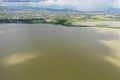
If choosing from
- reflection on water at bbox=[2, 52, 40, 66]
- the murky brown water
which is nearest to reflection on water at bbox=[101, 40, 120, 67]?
the murky brown water

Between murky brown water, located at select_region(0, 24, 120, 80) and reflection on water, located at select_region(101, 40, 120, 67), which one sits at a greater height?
murky brown water, located at select_region(0, 24, 120, 80)

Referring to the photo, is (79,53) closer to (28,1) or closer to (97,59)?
(97,59)

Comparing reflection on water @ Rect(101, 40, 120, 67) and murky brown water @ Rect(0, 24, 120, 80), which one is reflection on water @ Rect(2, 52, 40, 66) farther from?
reflection on water @ Rect(101, 40, 120, 67)

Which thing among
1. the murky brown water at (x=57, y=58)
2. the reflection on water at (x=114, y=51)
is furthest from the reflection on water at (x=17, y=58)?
the reflection on water at (x=114, y=51)

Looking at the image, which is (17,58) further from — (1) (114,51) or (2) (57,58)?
(1) (114,51)

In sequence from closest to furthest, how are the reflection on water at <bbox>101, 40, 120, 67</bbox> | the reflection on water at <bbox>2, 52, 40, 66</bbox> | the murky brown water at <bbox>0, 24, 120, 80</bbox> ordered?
the murky brown water at <bbox>0, 24, 120, 80</bbox> < the reflection on water at <bbox>2, 52, 40, 66</bbox> < the reflection on water at <bbox>101, 40, 120, 67</bbox>

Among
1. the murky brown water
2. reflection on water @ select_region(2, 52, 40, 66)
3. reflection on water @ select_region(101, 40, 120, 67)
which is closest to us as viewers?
the murky brown water

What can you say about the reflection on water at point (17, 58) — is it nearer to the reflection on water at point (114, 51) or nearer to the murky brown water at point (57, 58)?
the murky brown water at point (57, 58)

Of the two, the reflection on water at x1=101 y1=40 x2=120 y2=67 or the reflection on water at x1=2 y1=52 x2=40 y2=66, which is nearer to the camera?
the reflection on water at x1=2 y1=52 x2=40 y2=66

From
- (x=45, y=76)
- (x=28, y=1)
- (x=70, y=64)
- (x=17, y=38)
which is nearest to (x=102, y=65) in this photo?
(x=70, y=64)
